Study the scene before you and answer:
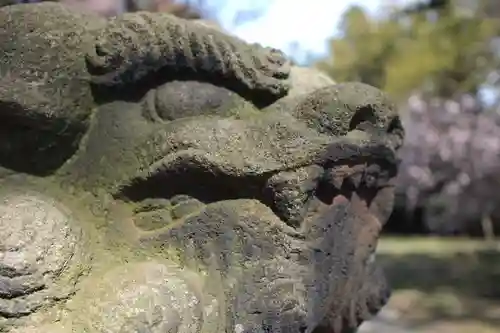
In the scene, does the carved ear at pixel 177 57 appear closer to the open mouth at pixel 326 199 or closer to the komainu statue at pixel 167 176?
the komainu statue at pixel 167 176

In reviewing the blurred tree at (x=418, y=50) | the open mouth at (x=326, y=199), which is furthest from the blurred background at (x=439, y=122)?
the open mouth at (x=326, y=199)

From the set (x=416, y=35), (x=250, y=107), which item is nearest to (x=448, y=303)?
(x=250, y=107)

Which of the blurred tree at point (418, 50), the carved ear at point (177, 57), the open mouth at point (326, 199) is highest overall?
the blurred tree at point (418, 50)

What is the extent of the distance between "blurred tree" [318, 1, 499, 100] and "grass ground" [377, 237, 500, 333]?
69.0 inches

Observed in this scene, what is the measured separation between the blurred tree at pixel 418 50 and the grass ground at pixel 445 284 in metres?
1.75

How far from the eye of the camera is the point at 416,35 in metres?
8.21

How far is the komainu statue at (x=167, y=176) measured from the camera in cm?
83

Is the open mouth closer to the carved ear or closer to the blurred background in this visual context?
the carved ear

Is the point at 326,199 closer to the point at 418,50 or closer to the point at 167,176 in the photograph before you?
the point at 167,176

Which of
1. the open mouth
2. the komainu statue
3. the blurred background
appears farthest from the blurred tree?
the komainu statue

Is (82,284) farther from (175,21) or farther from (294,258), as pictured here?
(175,21)

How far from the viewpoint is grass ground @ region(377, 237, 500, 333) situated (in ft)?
12.3

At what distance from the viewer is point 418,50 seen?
25.7 ft

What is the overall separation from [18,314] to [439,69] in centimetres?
736
